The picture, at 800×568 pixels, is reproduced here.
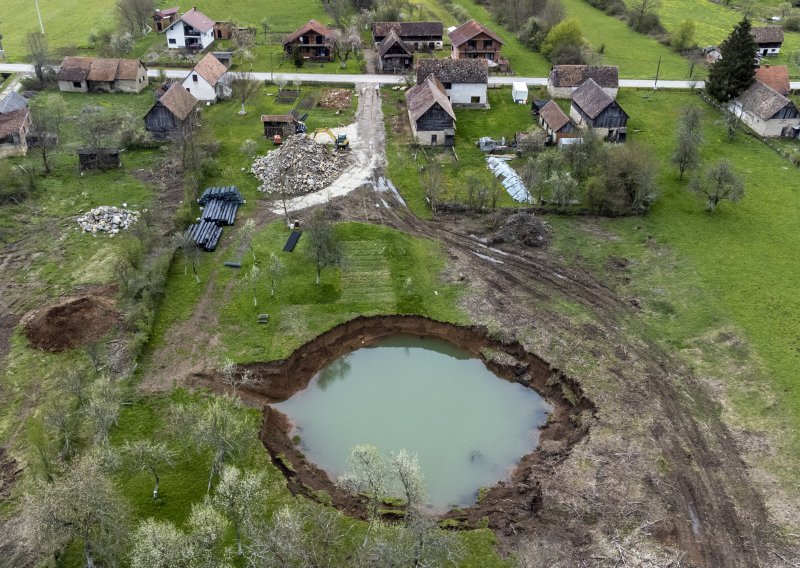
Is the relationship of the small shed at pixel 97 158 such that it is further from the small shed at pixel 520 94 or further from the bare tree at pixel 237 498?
the small shed at pixel 520 94

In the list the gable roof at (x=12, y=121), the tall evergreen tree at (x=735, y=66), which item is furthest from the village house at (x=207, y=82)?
the tall evergreen tree at (x=735, y=66)

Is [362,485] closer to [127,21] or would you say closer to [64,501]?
[64,501]

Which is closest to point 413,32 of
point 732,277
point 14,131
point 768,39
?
point 768,39

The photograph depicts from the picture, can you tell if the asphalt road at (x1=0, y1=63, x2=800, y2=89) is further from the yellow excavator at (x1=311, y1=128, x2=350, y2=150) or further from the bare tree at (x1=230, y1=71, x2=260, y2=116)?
the yellow excavator at (x1=311, y1=128, x2=350, y2=150)

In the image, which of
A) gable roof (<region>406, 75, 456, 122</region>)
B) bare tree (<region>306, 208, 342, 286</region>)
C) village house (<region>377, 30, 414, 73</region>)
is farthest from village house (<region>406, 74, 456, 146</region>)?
bare tree (<region>306, 208, 342, 286</region>)

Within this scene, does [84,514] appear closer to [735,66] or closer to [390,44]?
[390,44]
